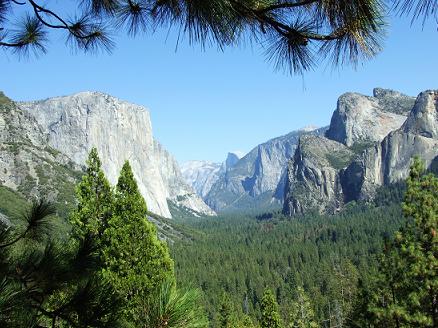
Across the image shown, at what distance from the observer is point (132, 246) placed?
13.4 meters

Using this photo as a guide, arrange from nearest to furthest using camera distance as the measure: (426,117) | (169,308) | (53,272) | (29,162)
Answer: (169,308)
(53,272)
(29,162)
(426,117)

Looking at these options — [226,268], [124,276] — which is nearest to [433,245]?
[124,276]

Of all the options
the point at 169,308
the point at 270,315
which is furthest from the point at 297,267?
the point at 169,308

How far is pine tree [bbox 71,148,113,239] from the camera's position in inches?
547

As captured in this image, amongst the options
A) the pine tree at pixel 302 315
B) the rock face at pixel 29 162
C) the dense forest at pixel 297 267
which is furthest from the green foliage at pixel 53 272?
the rock face at pixel 29 162

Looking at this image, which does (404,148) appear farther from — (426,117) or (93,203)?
(93,203)

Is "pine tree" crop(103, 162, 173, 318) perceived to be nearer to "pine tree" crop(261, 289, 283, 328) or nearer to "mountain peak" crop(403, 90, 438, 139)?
"pine tree" crop(261, 289, 283, 328)

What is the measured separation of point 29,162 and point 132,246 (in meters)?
158

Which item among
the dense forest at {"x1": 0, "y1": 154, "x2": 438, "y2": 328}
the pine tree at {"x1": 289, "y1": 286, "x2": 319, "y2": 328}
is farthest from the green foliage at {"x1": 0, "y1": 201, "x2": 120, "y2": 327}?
the pine tree at {"x1": 289, "y1": 286, "x2": 319, "y2": 328}

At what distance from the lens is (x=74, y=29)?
527 centimetres

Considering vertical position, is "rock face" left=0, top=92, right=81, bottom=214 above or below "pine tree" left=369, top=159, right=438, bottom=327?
above

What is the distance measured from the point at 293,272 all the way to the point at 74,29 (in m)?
96.2

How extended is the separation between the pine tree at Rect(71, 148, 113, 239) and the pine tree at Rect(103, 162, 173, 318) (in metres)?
0.45

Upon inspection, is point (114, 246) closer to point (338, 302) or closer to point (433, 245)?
point (433, 245)
